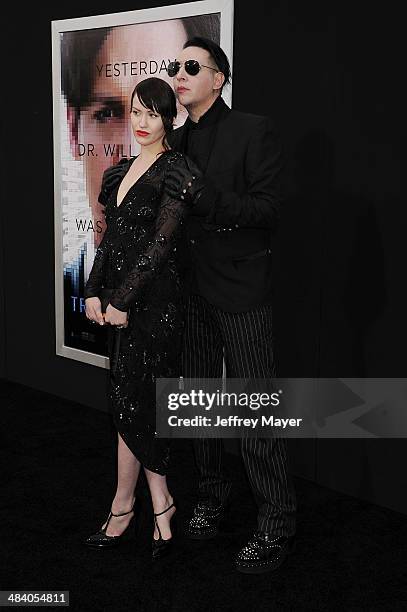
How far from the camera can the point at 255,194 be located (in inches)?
98.1

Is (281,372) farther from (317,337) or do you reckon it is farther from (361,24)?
(361,24)

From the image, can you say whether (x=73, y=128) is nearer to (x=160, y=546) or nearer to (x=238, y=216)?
(x=238, y=216)

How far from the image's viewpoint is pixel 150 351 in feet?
8.46

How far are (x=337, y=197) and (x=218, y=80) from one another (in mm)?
833

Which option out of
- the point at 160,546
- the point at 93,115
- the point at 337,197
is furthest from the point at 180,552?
the point at 93,115

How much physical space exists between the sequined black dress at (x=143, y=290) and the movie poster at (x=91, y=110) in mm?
1219

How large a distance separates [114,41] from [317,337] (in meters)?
1.83

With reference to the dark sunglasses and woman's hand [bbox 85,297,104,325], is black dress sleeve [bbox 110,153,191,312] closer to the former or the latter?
woman's hand [bbox 85,297,104,325]

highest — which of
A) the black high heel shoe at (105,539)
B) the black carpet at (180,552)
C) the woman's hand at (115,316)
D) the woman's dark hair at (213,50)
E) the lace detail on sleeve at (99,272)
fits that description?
the woman's dark hair at (213,50)

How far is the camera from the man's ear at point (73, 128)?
4.22 metres

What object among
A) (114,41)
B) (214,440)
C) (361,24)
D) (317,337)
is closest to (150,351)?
(214,440)

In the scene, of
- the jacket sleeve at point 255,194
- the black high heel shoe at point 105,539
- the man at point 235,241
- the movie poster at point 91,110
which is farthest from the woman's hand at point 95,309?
the movie poster at point 91,110

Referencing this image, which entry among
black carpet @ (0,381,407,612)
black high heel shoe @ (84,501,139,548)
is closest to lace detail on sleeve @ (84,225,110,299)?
black high heel shoe @ (84,501,139,548)

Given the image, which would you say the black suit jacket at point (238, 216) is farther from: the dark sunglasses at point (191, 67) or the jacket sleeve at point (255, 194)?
the dark sunglasses at point (191, 67)
